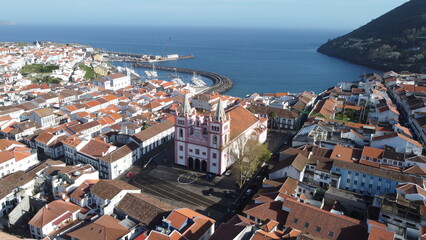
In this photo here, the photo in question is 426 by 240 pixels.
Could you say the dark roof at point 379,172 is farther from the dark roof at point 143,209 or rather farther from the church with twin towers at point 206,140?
the dark roof at point 143,209

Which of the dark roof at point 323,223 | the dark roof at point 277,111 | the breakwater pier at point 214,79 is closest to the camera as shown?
the dark roof at point 323,223

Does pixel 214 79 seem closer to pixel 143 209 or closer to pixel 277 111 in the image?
pixel 277 111

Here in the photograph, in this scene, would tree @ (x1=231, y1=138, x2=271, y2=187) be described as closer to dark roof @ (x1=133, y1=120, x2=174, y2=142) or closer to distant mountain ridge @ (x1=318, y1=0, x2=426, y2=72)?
dark roof @ (x1=133, y1=120, x2=174, y2=142)

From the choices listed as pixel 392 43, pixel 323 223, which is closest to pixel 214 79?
pixel 392 43

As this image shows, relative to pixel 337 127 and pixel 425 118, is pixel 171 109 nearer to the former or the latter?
pixel 337 127

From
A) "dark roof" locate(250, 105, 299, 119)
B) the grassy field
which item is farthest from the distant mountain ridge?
the grassy field

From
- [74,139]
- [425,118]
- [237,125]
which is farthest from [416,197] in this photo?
[74,139]

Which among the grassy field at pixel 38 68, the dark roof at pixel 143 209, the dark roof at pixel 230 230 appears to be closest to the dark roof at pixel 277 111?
the dark roof at pixel 143 209
